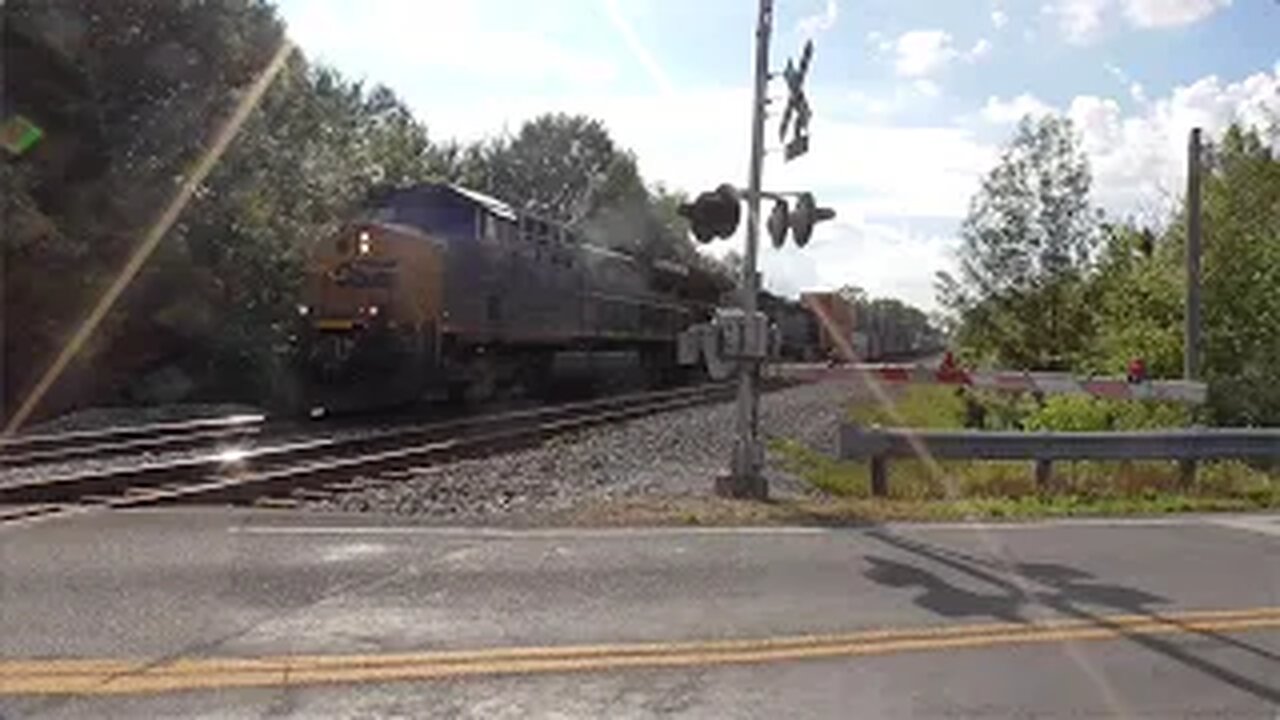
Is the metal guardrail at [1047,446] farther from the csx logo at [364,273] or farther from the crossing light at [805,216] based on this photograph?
the csx logo at [364,273]

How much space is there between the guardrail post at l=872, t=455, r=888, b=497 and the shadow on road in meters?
3.98

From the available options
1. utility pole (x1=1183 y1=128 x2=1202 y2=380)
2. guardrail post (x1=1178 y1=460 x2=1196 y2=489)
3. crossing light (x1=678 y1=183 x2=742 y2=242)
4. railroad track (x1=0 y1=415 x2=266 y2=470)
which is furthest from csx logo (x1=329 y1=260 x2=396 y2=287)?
guardrail post (x1=1178 y1=460 x2=1196 y2=489)

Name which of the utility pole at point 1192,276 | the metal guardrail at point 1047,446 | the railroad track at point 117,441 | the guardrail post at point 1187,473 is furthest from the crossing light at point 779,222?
the utility pole at point 1192,276

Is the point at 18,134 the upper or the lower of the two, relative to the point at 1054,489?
upper

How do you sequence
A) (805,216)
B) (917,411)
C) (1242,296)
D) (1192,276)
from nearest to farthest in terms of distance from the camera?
(805,216), (1192,276), (1242,296), (917,411)

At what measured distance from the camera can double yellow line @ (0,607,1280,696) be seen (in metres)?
6.22

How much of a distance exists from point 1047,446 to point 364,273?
1293cm

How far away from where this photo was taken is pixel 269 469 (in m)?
15.3

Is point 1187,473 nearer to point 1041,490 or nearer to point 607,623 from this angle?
point 1041,490

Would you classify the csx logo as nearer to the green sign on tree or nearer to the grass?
the green sign on tree

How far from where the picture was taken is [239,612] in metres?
7.53

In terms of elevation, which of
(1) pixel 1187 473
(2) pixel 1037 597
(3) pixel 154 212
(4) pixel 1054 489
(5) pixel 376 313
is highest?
(3) pixel 154 212

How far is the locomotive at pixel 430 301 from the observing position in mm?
24234

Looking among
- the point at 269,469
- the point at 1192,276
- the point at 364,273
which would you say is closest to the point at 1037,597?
the point at 269,469
